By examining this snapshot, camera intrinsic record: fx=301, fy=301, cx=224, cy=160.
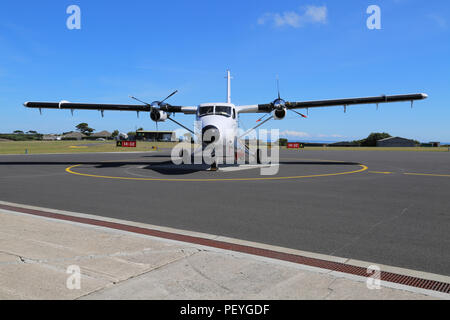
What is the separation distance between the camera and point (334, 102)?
70.9 ft

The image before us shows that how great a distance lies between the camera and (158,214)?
6.91 meters

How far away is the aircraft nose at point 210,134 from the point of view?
15422 millimetres

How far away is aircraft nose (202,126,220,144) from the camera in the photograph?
50.6ft

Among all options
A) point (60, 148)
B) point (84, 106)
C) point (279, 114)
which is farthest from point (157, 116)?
point (60, 148)

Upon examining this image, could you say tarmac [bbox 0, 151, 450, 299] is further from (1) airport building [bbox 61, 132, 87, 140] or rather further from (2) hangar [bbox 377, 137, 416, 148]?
(1) airport building [bbox 61, 132, 87, 140]

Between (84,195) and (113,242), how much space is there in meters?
5.14

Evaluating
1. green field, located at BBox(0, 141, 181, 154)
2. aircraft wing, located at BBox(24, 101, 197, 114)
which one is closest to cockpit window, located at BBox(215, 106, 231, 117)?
aircraft wing, located at BBox(24, 101, 197, 114)

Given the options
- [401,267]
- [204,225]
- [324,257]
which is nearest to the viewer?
[401,267]

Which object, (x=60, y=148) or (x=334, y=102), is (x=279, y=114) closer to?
(x=334, y=102)

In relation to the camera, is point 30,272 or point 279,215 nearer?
point 30,272

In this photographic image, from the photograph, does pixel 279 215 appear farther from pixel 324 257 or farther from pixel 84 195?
pixel 84 195

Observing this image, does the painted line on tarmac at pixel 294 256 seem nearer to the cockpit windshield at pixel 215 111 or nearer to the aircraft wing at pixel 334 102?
the cockpit windshield at pixel 215 111
